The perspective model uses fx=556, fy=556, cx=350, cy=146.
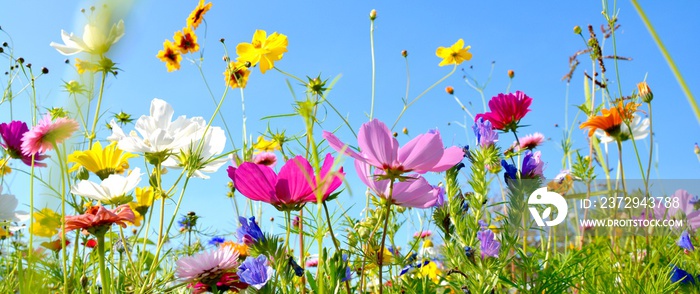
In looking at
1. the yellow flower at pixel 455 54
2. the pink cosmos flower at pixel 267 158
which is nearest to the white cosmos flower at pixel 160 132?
the pink cosmos flower at pixel 267 158

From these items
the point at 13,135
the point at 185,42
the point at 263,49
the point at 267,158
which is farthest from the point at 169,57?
the point at 13,135

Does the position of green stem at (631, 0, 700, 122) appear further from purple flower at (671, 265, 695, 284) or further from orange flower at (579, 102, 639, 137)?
orange flower at (579, 102, 639, 137)

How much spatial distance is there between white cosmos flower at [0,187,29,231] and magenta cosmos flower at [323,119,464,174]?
2.51 feet

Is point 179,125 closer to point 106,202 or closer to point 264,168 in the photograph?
point 106,202

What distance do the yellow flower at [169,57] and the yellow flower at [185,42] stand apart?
0.26 metres

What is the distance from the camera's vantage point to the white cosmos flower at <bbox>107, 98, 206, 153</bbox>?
0.93m

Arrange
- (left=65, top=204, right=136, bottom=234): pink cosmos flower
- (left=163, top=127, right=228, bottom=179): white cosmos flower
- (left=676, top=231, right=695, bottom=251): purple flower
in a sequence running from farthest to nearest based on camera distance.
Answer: (left=676, top=231, right=695, bottom=251): purple flower
(left=163, top=127, right=228, bottom=179): white cosmos flower
(left=65, top=204, right=136, bottom=234): pink cosmos flower

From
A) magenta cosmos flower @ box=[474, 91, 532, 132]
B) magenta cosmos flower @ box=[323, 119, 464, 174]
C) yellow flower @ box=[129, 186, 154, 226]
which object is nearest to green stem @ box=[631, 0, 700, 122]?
magenta cosmos flower @ box=[323, 119, 464, 174]

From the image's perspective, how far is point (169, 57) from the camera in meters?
2.45

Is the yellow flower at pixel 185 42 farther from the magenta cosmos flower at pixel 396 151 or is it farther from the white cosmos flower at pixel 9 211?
the magenta cosmos flower at pixel 396 151

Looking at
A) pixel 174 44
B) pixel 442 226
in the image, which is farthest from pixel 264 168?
pixel 174 44

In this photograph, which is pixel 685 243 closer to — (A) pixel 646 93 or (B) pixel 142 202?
(A) pixel 646 93

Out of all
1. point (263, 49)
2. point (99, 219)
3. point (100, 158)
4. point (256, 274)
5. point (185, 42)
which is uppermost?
point (185, 42)

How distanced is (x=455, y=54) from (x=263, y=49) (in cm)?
126
